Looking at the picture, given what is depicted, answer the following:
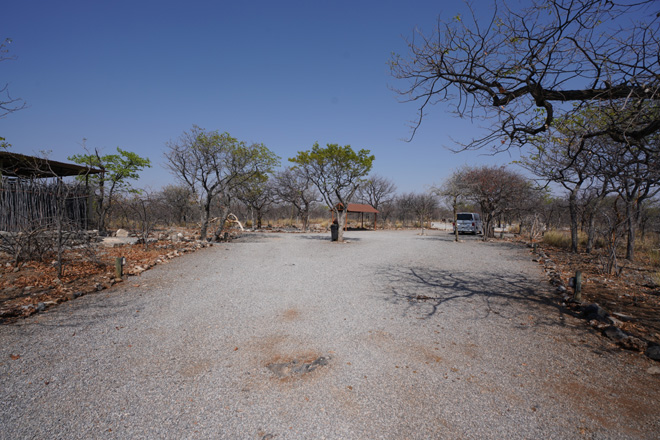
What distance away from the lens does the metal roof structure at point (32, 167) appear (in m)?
11.6

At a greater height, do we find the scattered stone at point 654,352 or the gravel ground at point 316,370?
the scattered stone at point 654,352

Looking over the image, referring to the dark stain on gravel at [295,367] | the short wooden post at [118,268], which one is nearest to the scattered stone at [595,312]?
the dark stain on gravel at [295,367]

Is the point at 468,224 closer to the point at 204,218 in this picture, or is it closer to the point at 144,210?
the point at 204,218

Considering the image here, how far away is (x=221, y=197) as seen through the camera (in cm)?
1622

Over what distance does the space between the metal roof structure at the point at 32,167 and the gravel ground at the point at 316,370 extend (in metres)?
8.88

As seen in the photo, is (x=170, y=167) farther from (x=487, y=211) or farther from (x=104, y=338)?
(x=487, y=211)

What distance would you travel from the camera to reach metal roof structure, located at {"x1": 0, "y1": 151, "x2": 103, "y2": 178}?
11633 millimetres

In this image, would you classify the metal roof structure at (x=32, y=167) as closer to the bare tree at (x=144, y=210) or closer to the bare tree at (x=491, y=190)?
Answer: the bare tree at (x=144, y=210)

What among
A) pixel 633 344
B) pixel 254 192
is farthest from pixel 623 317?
pixel 254 192

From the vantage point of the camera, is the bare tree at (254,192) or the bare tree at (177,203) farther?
the bare tree at (177,203)

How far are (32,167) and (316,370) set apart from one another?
15.9 meters

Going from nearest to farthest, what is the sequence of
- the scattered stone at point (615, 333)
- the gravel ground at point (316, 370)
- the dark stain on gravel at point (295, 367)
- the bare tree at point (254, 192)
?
1. the gravel ground at point (316, 370)
2. the dark stain on gravel at point (295, 367)
3. the scattered stone at point (615, 333)
4. the bare tree at point (254, 192)

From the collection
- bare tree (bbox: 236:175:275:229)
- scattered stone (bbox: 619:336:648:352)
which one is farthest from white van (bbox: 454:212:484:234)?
scattered stone (bbox: 619:336:648:352)

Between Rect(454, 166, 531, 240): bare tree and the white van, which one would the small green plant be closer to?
Rect(454, 166, 531, 240): bare tree
